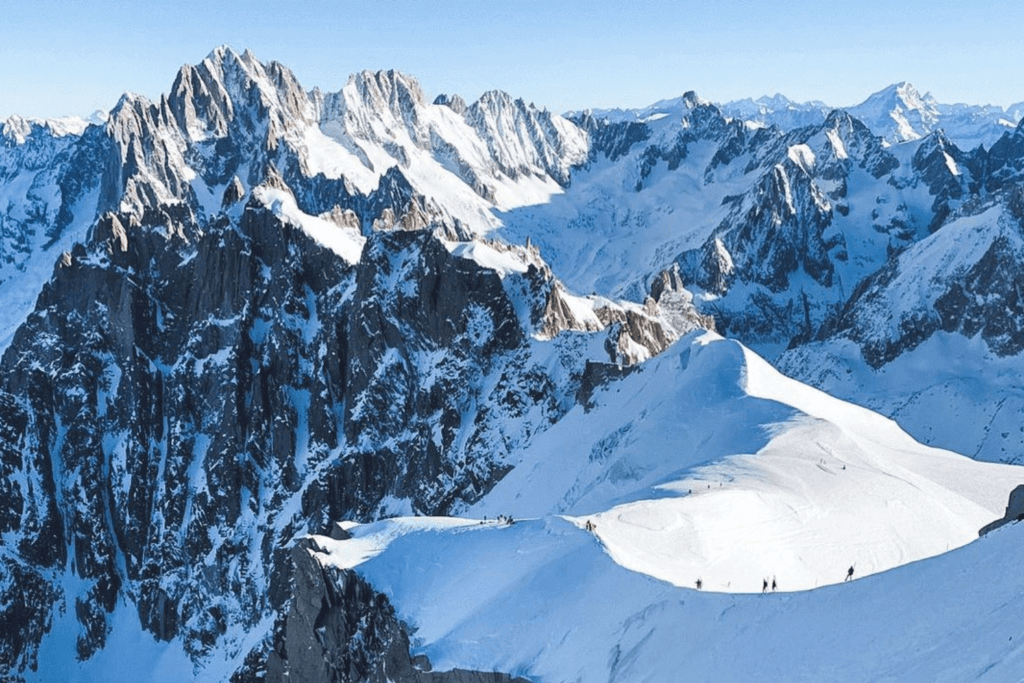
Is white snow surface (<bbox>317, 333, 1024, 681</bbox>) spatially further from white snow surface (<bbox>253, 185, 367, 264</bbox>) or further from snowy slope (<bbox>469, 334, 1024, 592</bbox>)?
white snow surface (<bbox>253, 185, 367, 264</bbox>)

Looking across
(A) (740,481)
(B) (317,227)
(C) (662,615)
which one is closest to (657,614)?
(C) (662,615)

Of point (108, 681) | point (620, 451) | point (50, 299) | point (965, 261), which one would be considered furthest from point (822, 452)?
point (50, 299)

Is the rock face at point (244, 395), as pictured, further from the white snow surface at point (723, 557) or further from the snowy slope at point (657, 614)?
the snowy slope at point (657, 614)

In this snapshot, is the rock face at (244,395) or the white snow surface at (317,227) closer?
the rock face at (244,395)

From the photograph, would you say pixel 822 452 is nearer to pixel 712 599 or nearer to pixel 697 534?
pixel 697 534

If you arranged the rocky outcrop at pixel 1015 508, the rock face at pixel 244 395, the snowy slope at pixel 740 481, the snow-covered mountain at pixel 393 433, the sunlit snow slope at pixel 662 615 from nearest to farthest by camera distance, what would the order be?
the sunlit snow slope at pixel 662 615 → the rocky outcrop at pixel 1015 508 → the snowy slope at pixel 740 481 → the snow-covered mountain at pixel 393 433 → the rock face at pixel 244 395

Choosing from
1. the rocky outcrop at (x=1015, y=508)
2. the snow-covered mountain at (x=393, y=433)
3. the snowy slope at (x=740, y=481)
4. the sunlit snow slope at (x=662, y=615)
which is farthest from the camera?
the snow-covered mountain at (x=393, y=433)

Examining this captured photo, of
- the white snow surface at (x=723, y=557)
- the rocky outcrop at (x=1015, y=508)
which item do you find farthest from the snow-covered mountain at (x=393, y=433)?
the rocky outcrop at (x=1015, y=508)
